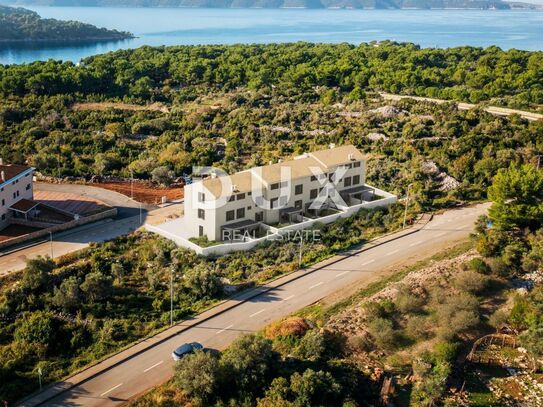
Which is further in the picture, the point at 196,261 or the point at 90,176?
the point at 90,176

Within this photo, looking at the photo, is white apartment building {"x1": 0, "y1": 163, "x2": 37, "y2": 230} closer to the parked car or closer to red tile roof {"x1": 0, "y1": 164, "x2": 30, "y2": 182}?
red tile roof {"x1": 0, "y1": 164, "x2": 30, "y2": 182}

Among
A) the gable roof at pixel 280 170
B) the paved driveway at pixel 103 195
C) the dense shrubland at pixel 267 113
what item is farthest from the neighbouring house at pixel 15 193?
the gable roof at pixel 280 170

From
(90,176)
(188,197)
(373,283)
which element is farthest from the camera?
(90,176)

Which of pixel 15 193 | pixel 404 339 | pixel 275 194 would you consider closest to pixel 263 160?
pixel 275 194

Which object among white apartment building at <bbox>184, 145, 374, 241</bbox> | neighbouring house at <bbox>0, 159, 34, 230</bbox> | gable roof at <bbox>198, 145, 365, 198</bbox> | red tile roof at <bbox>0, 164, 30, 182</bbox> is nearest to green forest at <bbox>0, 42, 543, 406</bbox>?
white apartment building at <bbox>184, 145, 374, 241</bbox>

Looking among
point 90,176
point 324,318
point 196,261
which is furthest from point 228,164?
point 324,318

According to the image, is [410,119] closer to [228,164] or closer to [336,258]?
[228,164]

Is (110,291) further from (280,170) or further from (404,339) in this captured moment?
(404,339)

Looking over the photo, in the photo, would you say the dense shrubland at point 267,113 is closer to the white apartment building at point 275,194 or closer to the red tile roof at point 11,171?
the white apartment building at point 275,194
